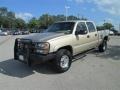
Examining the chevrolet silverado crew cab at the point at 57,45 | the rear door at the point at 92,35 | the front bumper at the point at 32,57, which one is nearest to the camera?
the front bumper at the point at 32,57

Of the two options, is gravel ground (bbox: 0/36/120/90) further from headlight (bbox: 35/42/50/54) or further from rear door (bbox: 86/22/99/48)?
rear door (bbox: 86/22/99/48)

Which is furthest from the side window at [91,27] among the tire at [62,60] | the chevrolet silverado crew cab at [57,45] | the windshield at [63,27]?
the tire at [62,60]

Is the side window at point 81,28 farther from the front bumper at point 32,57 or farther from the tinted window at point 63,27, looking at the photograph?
the front bumper at point 32,57

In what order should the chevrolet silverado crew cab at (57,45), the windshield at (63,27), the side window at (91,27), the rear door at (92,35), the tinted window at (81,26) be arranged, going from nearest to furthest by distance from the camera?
the chevrolet silverado crew cab at (57,45)
the windshield at (63,27)
the tinted window at (81,26)
the rear door at (92,35)
the side window at (91,27)

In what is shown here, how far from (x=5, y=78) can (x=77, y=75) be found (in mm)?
2454

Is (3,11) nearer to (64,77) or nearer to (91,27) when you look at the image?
(91,27)

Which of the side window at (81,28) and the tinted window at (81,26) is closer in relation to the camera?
the side window at (81,28)

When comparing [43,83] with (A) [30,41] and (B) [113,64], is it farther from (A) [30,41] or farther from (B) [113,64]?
(B) [113,64]

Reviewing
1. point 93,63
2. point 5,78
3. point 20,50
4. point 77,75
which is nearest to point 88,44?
point 93,63

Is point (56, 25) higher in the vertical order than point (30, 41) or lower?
higher

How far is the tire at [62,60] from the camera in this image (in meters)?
7.21

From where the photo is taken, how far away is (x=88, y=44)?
928 cm

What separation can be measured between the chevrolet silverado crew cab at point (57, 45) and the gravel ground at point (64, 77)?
0.48 metres

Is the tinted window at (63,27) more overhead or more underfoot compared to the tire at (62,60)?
more overhead
